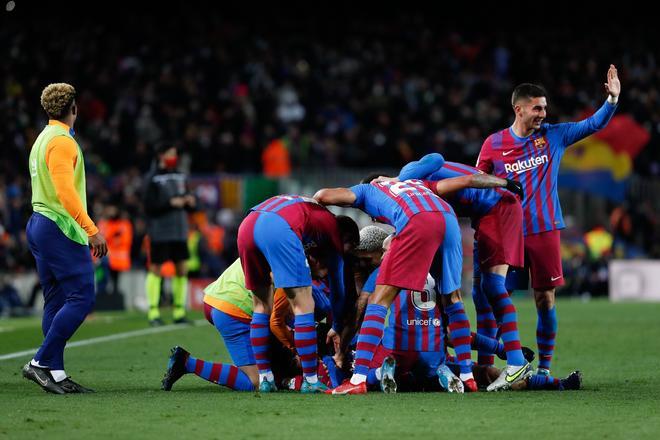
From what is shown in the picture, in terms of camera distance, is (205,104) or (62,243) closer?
(62,243)

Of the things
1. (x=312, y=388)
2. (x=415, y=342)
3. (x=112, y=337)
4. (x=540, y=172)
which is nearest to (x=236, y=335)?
(x=312, y=388)

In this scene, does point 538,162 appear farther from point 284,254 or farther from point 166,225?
point 166,225

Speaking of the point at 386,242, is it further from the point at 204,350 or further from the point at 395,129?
the point at 395,129

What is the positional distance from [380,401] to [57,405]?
1.90 meters

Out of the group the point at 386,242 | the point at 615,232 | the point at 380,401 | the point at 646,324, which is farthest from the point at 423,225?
the point at 615,232

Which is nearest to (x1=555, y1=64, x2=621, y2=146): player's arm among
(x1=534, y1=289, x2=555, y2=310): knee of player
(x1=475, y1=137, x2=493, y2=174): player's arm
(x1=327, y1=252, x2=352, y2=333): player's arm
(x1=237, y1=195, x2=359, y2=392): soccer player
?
(x1=475, y1=137, x2=493, y2=174): player's arm

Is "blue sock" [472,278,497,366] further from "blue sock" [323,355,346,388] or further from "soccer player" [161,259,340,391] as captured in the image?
"blue sock" [323,355,346,388]

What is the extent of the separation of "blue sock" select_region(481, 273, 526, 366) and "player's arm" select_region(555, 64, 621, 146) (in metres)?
1.27

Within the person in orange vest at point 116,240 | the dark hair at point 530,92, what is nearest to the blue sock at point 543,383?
the dark hair at point 530,92

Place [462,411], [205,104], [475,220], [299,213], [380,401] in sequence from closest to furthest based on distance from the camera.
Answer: [462,411] < [380,401] < [299,213] < [475,220] < [205,104]

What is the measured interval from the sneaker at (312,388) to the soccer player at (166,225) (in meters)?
7.26

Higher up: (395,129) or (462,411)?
(395,129)

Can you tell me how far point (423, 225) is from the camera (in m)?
7.42

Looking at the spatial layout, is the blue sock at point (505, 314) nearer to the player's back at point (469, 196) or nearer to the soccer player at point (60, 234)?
the player's back at point (469, 196)
